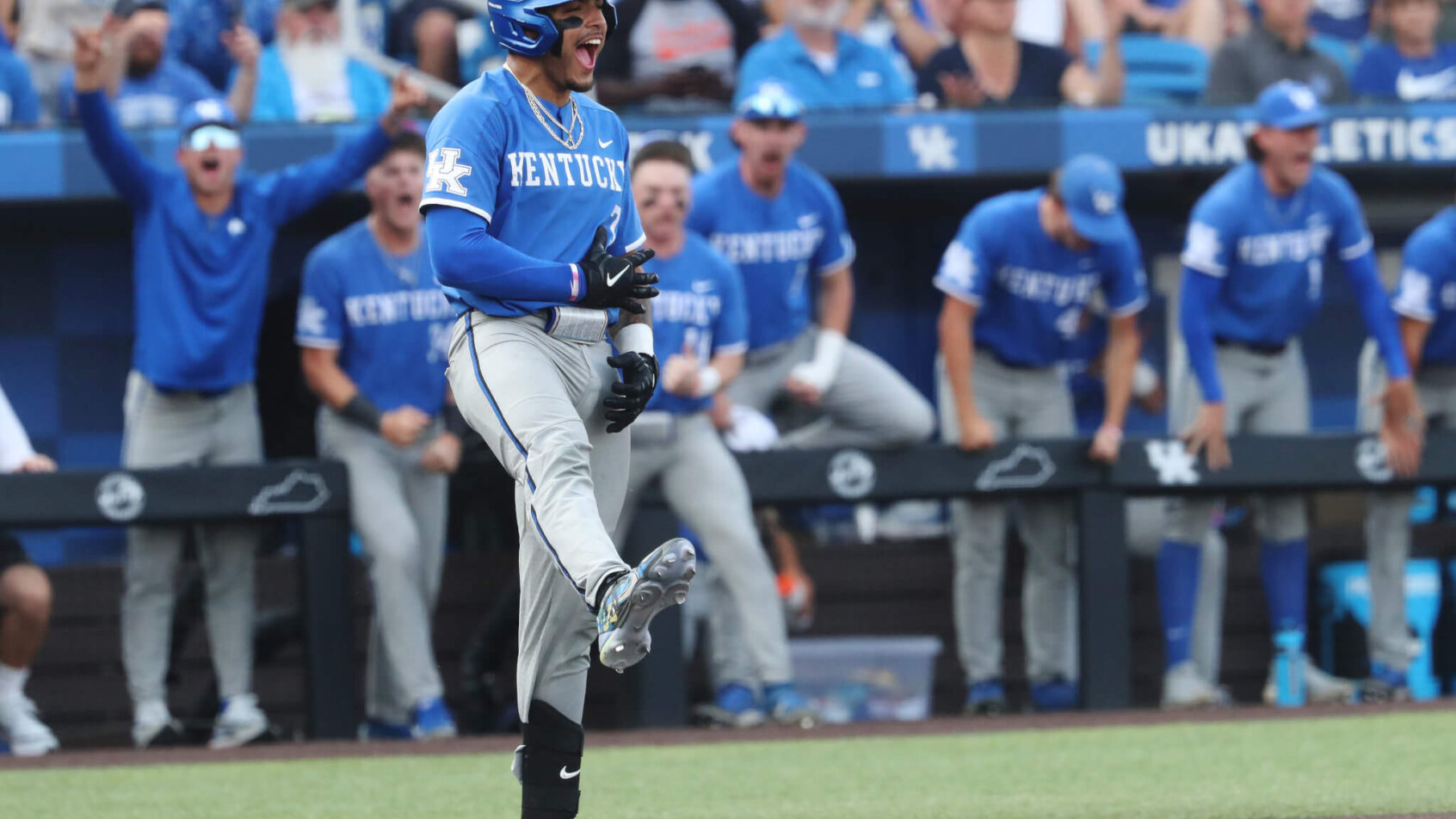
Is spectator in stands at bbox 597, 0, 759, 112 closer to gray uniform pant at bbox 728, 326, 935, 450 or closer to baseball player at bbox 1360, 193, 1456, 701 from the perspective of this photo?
gray uniform pant at bbox 728, 326, 935, 450

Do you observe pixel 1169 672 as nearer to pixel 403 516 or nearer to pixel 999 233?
pixel 999 233

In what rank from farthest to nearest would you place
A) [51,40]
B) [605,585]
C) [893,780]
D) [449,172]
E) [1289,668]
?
[51,40] < [1289,668] < [893,780] < [449,172] < [605,585]

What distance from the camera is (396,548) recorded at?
6055mm

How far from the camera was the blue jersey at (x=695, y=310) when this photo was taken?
6184 mm

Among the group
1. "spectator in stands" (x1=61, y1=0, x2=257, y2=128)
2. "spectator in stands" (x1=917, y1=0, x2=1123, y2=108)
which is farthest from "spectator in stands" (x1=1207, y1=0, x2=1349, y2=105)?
"spectator in stands" (x1=61, y1=0, x2=257, y2=128)

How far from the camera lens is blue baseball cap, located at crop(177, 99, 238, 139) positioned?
6.11m

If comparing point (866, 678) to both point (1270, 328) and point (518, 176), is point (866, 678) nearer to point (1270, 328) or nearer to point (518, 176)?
point (1270, 328)

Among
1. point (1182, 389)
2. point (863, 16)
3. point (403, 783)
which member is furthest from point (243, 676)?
point (863, 16)

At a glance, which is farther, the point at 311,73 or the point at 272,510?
the point at 311,73

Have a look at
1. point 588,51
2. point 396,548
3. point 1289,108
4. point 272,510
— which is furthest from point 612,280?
point 1289,108

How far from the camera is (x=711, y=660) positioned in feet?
21.3

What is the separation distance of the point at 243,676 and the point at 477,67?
113 inches

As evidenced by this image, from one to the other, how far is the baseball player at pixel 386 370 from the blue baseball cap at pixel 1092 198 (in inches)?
83.3

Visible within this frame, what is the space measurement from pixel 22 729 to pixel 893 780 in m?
2.95
